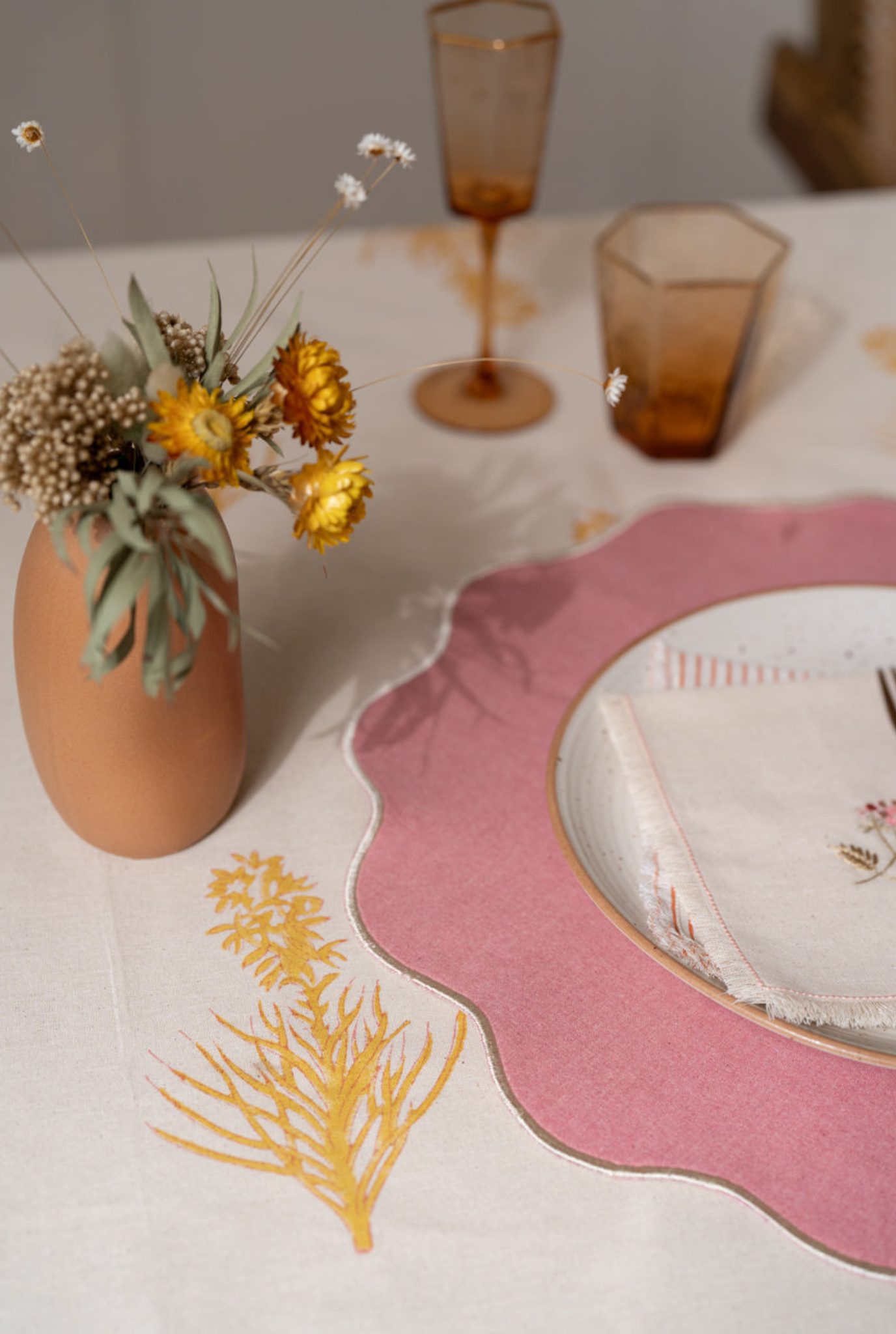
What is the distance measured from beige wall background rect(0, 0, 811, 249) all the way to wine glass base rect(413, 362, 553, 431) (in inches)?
84.5

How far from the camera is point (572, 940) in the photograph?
0.68 metres

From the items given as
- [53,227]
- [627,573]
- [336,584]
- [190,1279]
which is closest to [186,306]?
[336,584]

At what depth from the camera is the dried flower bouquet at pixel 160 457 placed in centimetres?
54

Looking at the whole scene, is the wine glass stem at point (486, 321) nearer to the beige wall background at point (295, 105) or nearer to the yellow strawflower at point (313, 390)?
the yellow strawflower at point (313, 390)

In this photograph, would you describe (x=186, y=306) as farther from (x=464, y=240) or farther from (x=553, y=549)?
(x=553, y=549)

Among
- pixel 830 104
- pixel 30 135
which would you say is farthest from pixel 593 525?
pixel 830 104

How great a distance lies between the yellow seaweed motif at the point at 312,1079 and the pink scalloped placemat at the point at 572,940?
4cm

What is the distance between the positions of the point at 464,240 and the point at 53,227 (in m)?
2.05

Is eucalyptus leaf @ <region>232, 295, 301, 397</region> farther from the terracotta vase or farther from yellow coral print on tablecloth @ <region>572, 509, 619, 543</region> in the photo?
yellow coral print on tablecloth @ <region>572, 509, 619, 543</region>

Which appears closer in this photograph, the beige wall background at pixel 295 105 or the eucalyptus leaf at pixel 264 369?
the eucalyptus leaf at pixel 264 369

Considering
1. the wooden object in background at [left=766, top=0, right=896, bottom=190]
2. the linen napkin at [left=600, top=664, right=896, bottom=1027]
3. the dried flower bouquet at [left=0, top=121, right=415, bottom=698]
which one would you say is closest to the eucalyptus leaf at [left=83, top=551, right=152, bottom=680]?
the dried flower bouquet at [left=0, top=121, right=415, bottom=698]

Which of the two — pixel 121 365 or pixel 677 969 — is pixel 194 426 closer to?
pixel 121 365

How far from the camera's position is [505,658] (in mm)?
870

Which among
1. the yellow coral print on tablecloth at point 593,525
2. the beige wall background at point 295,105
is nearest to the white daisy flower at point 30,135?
the yellow coral print on tablecloth at point 593,525
